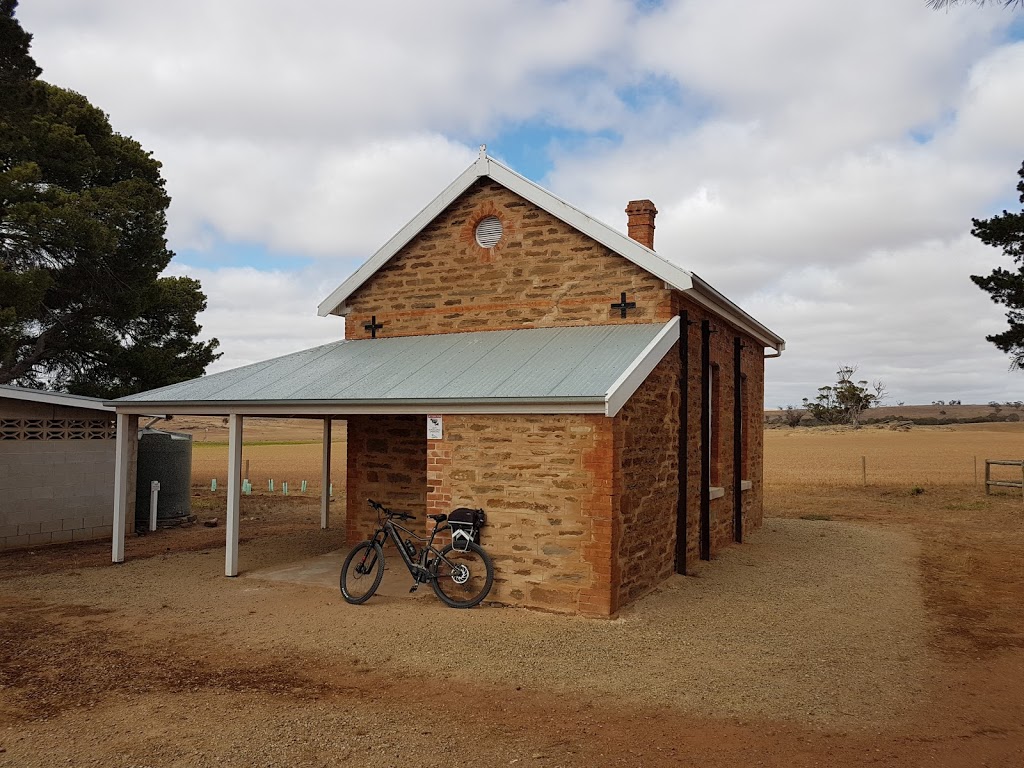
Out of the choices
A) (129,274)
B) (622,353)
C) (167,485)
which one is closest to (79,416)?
(167,485)

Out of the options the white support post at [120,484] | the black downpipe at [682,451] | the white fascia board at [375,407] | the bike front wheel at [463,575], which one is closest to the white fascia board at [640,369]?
the white fascia board at [375,407]

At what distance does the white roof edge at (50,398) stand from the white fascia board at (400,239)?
3974 millimetres

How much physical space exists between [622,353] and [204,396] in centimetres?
566

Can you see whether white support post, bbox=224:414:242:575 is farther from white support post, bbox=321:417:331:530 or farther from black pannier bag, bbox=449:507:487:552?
white support post, bbox=321:417:331:530

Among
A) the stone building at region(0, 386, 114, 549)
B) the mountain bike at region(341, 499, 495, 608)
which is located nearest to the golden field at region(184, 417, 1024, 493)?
the stone building at region(0, 386, 114, 549)

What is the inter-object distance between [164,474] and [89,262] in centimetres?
581

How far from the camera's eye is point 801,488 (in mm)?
24875

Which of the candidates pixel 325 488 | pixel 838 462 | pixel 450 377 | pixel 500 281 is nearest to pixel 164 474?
pixel 325 488

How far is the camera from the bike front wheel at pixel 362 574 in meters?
8.50

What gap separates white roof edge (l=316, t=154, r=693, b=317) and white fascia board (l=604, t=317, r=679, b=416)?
2.17ft

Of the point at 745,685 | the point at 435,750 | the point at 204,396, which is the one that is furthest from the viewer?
the point at 204,396

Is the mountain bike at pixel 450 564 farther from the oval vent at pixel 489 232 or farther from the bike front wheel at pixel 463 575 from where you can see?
the oval vent at pixel 489 232

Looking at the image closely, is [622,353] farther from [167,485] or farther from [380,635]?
[167,485]

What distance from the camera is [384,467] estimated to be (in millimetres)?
11641
